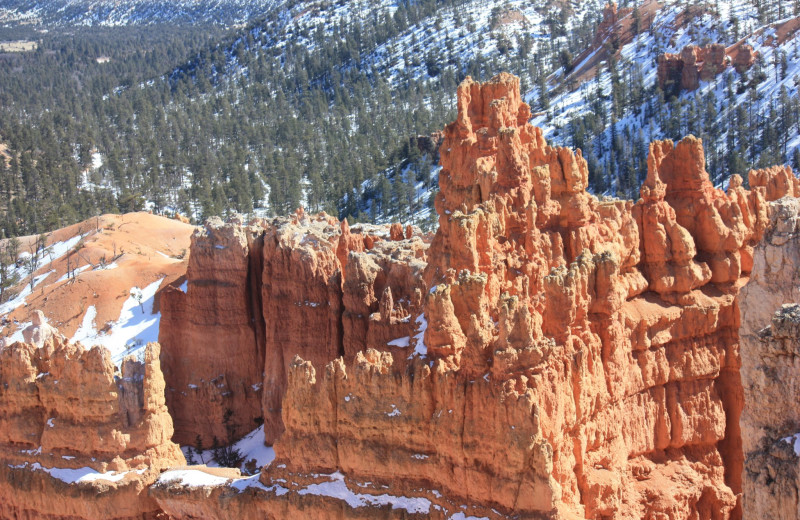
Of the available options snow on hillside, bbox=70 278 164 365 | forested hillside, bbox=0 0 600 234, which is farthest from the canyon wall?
forested hillside, bbox=0 0 600 234

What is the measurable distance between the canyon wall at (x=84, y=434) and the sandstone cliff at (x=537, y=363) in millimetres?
1826

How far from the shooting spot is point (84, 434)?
2519cm

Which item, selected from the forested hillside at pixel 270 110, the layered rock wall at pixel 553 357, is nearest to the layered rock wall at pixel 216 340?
the layered rock wall at pixel 553 357

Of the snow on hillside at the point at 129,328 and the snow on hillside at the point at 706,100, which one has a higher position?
the snow on hillside at the point at 706,100

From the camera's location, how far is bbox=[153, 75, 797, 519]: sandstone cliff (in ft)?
60.4

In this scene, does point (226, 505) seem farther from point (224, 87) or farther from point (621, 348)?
point (224, 87)

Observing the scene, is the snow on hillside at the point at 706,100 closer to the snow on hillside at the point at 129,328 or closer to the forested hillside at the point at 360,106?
the forested hillside at the point at 360,106

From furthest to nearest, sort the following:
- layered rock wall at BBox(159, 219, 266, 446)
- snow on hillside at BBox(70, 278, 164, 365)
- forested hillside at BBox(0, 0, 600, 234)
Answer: forested hillside at BBox(0, 0, 600, 234), snow on hillside at BBox(70, 278, 164, 365), layered rock wall at BBox(159, 219, 266, 446)

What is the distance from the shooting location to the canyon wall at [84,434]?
24.8 metres

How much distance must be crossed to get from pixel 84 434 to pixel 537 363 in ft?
46.1

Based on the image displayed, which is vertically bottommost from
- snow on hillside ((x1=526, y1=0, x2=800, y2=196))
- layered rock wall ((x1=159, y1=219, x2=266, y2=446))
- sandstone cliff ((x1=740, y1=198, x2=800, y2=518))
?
sandstone cliff ((x1=740, y1=198, x2=800, y2=518))

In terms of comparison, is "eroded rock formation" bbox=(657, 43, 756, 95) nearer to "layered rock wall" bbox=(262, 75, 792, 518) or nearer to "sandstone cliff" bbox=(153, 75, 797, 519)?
"sandstone cliff" bbox=(153, 75, 797, 519)

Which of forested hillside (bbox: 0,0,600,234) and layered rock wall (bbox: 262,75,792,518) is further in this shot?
forested hillside (bbox: 0,0,600,234)

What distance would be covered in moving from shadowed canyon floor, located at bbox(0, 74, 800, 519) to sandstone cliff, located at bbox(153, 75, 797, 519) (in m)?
0.05
